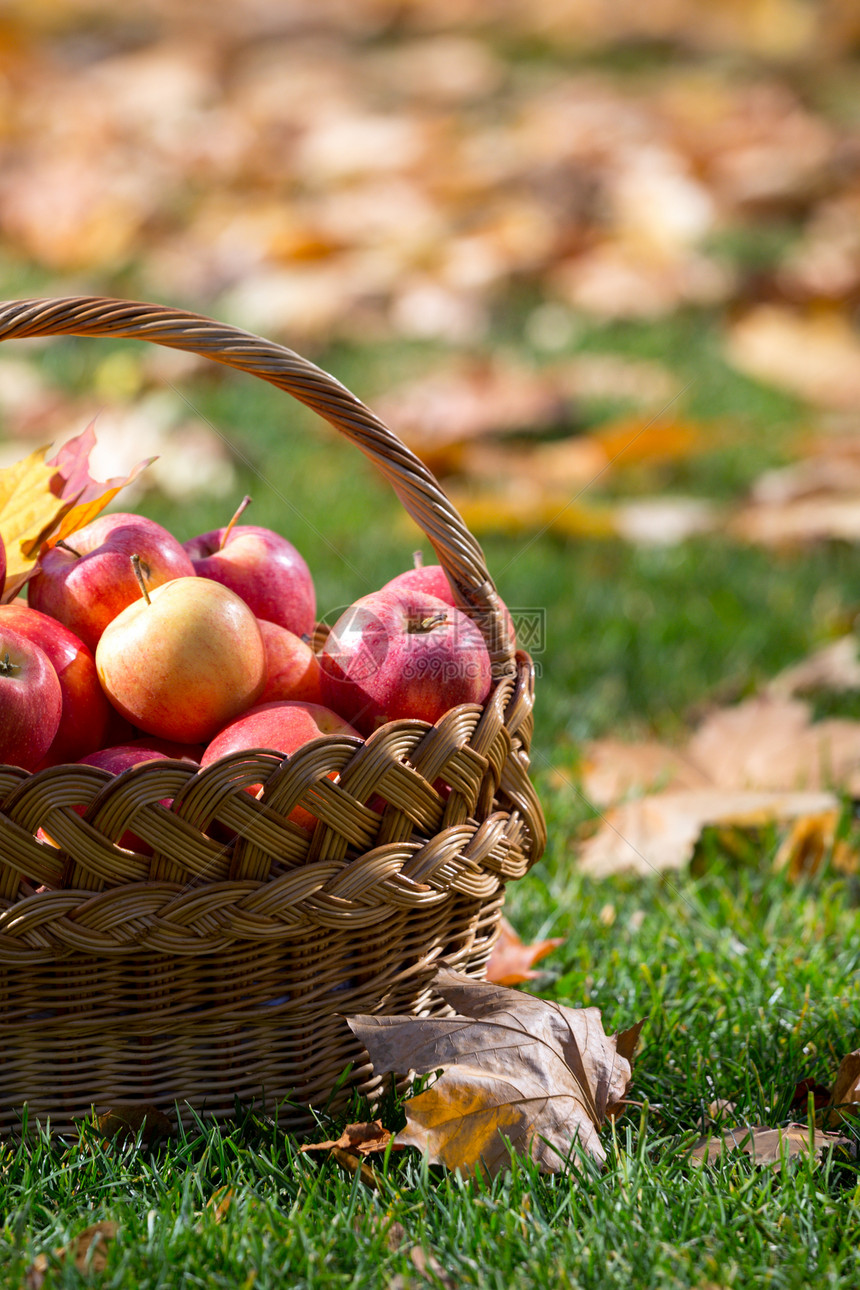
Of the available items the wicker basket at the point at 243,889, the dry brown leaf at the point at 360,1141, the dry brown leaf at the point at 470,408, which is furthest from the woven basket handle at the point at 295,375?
the dry brown leaf at the point at 470,408

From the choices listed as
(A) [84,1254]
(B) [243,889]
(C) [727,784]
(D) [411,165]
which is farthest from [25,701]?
(D) [411,165]

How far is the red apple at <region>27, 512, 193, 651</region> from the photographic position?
54.8 inches

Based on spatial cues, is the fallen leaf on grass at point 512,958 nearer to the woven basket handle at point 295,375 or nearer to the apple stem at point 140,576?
the woven basket handle at point 295,375

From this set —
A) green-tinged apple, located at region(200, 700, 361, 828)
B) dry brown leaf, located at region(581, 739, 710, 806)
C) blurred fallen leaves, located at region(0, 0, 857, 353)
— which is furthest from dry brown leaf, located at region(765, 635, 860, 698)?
blurred fallen leaves, located at region(0, 0, 857, 353)

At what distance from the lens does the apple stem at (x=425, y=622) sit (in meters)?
1.34

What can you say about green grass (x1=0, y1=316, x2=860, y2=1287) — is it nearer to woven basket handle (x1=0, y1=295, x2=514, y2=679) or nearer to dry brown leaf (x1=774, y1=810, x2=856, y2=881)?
dry brown leaf (x1=774, y1=810, x2=856, y2=881)

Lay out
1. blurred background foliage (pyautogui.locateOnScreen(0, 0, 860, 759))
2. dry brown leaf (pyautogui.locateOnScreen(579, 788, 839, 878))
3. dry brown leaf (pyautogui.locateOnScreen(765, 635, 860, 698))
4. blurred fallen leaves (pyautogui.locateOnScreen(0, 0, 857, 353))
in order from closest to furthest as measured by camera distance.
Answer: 1. dry brown leaf (pyautogui.locateOnScreen(579, 788, 839, 878))
2. dry brown leaf (pyautogui.locateOnScreen(765, 635, 860, 698))
3. blurred background foliage (pyautogui.locateOnScreen(0, 0, 860, 759))
4. blurred fallen leaves (pyautogui.locateOnScreen(0, 0, 857, 353))

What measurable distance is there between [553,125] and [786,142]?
4.68 feet

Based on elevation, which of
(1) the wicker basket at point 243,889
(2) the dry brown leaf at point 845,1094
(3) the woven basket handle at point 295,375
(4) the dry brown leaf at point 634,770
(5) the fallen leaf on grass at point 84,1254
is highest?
(3) the woven basket handle at point 295,375

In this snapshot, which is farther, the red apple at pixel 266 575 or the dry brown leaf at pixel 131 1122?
the red apple at pixel 266 575

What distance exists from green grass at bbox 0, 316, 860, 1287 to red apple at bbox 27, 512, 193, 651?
59 centimetres


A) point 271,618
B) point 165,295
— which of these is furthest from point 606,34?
point 271,618

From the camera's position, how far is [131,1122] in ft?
3.94

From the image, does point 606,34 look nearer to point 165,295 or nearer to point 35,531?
point 165,295
